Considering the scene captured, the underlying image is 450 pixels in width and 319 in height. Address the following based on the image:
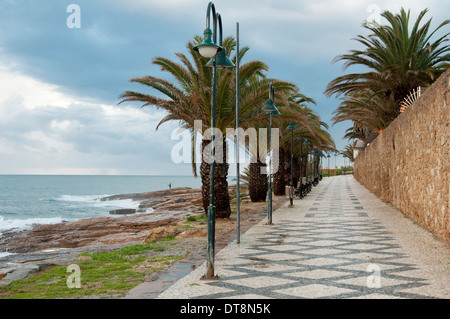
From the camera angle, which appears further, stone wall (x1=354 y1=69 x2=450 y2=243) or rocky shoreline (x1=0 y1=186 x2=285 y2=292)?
rocky shoreline (x1=0 y1=186 x2=285 y2=292)

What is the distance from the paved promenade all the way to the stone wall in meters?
0.56

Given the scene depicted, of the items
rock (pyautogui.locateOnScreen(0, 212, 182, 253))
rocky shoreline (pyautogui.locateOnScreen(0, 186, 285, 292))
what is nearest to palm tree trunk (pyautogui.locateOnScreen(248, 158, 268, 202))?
rocky shoreline (pyautogui.locateOnScreen(0, 186, 285, 292))

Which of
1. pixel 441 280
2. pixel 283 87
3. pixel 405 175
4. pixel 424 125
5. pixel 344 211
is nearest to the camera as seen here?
pixel 441 280

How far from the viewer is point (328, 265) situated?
6566mm

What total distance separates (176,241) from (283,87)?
6955mm

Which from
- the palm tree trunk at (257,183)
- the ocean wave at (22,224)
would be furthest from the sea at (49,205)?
the palm tree trunk at (257,183)

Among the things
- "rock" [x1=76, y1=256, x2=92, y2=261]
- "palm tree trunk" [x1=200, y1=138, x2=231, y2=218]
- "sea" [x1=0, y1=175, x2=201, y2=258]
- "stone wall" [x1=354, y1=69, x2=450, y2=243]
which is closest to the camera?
"rock" [x1=76, y1=256, x2=92, y2=261]

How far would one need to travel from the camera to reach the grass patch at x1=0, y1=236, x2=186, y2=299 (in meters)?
5.39

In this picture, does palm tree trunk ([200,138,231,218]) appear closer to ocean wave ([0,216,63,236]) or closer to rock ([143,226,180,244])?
rock ([143,226,180,244])

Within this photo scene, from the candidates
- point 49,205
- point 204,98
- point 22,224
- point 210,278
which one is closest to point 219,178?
point 204,98
